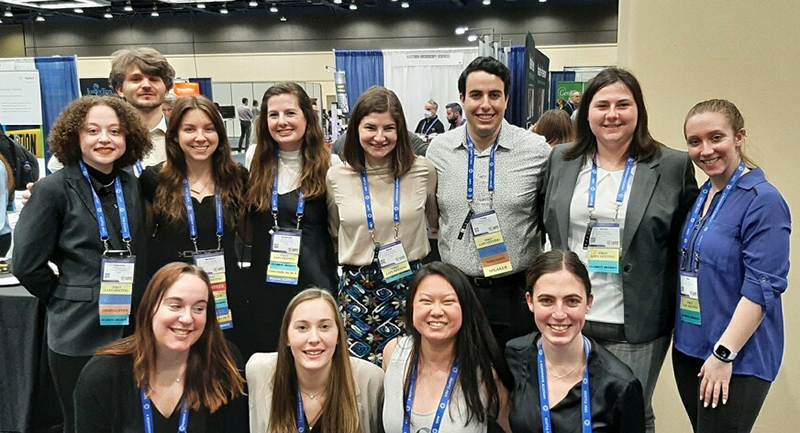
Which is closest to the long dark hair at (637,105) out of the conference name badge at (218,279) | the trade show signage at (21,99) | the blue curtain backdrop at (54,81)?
the conference name badge at (218,279)

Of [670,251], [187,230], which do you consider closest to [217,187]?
[187,230]

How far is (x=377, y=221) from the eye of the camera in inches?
101

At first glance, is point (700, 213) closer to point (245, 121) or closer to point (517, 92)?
point (517, 92)

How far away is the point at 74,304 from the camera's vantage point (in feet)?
7.67

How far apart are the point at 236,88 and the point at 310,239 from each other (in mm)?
15537

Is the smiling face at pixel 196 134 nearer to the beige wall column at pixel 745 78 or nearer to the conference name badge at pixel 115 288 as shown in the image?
the conference name badge at pixel 115 288

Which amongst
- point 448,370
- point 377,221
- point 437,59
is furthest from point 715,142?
point 437,59

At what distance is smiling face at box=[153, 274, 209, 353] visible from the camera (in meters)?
2.09

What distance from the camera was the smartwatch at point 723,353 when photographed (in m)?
1.94

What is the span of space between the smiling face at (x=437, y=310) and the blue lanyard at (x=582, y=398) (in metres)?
0.32

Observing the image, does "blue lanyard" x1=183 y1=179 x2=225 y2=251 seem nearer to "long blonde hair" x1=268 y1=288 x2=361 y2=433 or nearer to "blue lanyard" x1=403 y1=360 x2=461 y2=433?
"long blonde hair" x1=268 y1=288 x2=361 y2=433

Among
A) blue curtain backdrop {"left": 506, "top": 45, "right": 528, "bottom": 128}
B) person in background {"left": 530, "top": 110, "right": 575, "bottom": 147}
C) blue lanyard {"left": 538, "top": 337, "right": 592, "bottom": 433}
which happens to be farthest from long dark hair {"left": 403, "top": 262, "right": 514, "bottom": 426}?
blue curtain backdrop {"left": 506, "top": 45, "right": 528, "bottom": 128}

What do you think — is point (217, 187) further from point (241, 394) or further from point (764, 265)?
point (764, 265)

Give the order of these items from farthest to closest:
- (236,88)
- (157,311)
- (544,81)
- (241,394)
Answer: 1. (236,88)
2. (544,81)
3. (241,394)
4. (157,311)
